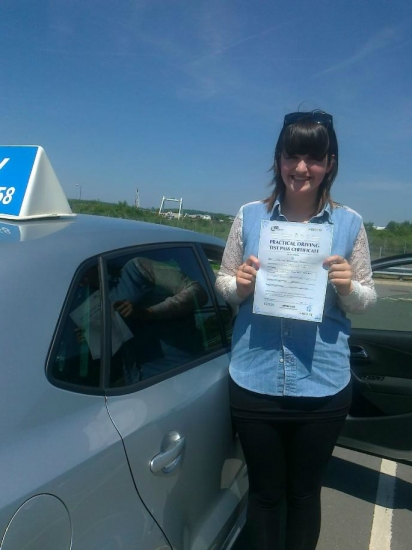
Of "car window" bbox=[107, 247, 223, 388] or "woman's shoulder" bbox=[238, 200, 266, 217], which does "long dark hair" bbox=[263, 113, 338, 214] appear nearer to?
"woman's shoulder" bbox=[238, 200, 266, 217]

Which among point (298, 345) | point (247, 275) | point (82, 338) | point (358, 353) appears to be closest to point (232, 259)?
point (247, 275)

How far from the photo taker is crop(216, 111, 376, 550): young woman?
73.2 inches

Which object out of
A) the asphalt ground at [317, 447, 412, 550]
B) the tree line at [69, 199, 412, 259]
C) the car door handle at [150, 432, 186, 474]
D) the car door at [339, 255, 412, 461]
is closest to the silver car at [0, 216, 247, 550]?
the car door handle at [150, 432, 186, 474]

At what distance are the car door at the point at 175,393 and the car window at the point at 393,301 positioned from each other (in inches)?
48.9

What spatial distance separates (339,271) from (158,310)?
754 millimetres

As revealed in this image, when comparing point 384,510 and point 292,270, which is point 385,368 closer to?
point 384,510

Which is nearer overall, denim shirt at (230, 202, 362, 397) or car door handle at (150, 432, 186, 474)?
car door handle at (150, 432, 186, 474)

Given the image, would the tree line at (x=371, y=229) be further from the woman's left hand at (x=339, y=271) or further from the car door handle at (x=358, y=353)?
the woman's left hand at (x=339, y=271)

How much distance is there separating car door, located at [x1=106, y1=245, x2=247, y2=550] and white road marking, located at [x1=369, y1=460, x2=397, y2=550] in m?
0.95

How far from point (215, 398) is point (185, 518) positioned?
44 cm

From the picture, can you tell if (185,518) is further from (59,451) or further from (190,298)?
(190,298)

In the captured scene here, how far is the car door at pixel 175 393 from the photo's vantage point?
5.06ft

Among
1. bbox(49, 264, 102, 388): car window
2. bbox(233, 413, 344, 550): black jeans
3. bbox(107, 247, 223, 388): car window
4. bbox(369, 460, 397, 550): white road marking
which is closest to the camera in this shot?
bbox(49, 264, 102, 388): car window

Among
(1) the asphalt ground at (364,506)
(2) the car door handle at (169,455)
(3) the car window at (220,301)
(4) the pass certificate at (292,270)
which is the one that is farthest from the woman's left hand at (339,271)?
(1) the asphalt ground at (364,506)
